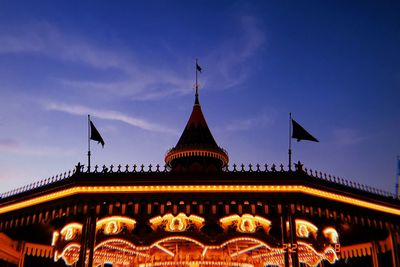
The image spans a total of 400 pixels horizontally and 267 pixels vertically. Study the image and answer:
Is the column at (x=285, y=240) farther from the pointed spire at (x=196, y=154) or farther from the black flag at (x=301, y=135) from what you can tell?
the pointed spire at (x=196, y=154)

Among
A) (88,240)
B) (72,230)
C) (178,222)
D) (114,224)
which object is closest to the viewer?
(88,240)

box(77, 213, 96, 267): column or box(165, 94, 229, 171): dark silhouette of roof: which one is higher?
box(165, 94, 229, 171): dark silhouette of roof

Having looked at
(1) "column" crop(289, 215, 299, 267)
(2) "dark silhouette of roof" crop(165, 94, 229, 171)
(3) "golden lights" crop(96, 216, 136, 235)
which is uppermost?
(2) "dark silhouette of roof" crop(165, 94, 229, 171)

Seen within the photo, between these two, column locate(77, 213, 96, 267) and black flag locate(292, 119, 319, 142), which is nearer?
column locate(77, 213, 96, 267)

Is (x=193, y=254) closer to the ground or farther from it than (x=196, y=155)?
closer to the ground

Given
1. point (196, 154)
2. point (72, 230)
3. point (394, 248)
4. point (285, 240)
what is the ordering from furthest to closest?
point (196, 154), point (394, 248), point (72, 230), point (285, 240)

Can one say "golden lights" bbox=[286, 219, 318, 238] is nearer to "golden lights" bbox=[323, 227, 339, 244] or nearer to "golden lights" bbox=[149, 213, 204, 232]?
"golden lights" bbox=[323, 227, 339, 244]

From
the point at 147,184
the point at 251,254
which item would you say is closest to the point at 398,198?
the point at 251,254

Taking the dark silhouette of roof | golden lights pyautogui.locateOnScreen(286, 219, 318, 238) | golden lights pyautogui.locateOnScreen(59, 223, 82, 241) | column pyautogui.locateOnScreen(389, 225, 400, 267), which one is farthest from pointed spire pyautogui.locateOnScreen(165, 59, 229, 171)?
column pyautogui.locateOnScreen(389, 225, 400, 267)

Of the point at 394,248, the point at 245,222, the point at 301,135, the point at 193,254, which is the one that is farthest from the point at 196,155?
the point at 394,248

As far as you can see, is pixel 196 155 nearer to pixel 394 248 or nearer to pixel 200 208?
pixel 200 208

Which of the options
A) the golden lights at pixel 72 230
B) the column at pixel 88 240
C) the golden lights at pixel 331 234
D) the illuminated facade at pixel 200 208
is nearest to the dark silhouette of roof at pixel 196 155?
the illuminated facade at pixel 200 208

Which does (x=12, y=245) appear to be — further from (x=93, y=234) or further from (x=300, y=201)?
(x=300, y=201)

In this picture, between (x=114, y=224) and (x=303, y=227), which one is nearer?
(x=303, y=227)
